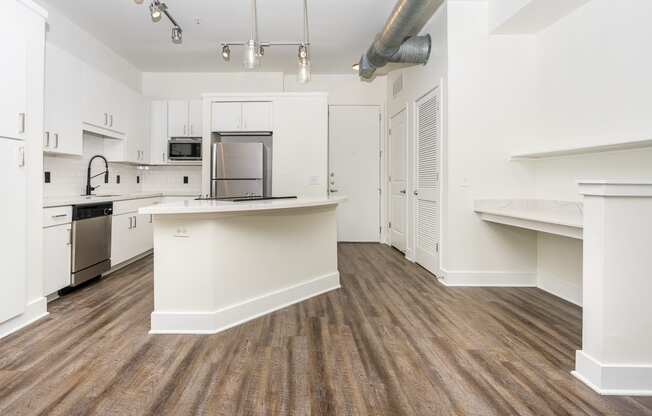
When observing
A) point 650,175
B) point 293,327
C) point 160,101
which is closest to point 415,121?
point 650,175

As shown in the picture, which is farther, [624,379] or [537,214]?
[537,214]

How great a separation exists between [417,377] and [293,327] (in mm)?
1002

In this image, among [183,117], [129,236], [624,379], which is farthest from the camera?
[183,117]

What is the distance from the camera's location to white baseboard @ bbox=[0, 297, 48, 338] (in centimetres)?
250

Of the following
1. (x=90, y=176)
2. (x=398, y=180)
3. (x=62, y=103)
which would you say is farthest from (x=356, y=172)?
(x=62, y=103)

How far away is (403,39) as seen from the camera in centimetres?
368

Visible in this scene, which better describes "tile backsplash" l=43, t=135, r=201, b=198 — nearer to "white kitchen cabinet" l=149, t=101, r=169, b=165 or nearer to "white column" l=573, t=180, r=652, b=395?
"white kitchen cabinet" l=149, t=101, r=169, b=165

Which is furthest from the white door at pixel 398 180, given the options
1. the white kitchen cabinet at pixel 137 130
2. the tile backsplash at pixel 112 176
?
the white kitchen cabinet at pixel 137 130

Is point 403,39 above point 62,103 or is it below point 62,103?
above

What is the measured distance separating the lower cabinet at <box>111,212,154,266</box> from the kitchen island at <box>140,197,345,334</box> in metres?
2.09

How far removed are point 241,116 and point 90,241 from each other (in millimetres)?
2555

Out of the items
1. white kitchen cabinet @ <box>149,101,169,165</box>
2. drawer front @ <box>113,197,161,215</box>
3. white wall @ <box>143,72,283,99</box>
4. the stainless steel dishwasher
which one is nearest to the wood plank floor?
the stainless steel dishwasher

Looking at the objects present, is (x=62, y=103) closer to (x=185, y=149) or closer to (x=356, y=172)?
(x=185, y=149)

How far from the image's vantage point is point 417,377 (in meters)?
1.92
